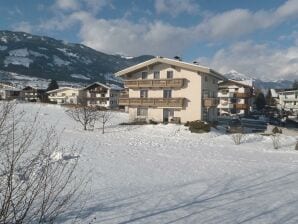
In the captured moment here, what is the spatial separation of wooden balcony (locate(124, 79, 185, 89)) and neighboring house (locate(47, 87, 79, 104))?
4850cm

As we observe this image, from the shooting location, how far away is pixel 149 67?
43.4m

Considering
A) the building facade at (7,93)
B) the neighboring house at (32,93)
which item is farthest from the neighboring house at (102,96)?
the neighboring house at (32,93)

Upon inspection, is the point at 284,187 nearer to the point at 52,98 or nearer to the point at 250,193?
the point at 250,193

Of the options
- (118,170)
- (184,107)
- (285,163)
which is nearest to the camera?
(118,170)

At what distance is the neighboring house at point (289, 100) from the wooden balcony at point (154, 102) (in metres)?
58.1

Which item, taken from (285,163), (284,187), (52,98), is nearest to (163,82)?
(285,163)

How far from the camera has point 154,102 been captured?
42.2 metres

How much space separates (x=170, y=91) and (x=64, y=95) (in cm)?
5867

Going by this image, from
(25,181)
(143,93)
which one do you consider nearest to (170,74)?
(143,93)

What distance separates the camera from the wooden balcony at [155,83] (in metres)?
40.8

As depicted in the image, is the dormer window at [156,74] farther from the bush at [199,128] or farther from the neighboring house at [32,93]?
the neighboring house at [32,93]

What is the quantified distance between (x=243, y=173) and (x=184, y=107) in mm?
23543

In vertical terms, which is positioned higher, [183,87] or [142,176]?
[183,87]

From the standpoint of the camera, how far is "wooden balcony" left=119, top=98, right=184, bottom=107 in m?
40.9
